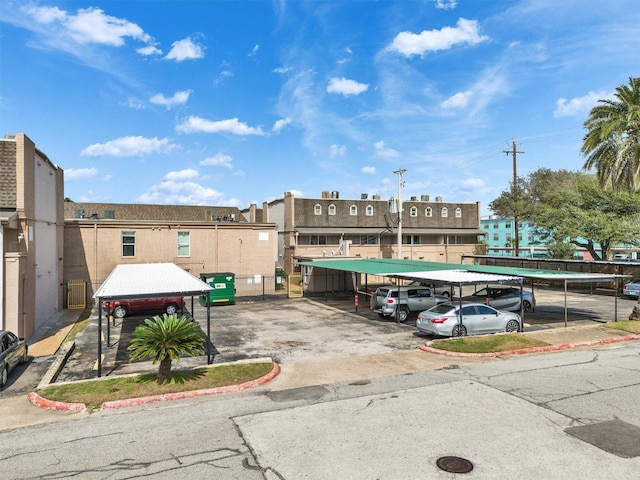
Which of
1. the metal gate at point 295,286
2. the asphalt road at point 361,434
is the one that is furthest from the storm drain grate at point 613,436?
the metal gate at point 295,286

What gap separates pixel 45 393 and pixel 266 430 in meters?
6.48

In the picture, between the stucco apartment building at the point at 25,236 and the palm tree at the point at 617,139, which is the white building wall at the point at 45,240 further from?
the palm tree at the point at 617,139

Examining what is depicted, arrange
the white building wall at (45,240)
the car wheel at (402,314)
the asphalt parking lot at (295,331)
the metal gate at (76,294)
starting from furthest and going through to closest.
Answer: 1. the metal gate at (76,294)
2. the car wheel at (402,314)
3. the white building wall at (45,240)
4. the asphalt parking lot at (295,331)

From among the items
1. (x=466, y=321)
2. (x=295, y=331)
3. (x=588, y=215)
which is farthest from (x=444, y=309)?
(x=588, y=215)

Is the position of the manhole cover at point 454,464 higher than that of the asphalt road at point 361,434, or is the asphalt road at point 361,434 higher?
the manhole cover at point 454,464

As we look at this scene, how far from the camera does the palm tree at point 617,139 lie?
23163 mm

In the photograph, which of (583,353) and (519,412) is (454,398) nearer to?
(519,412)

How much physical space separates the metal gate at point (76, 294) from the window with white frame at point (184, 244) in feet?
22.9

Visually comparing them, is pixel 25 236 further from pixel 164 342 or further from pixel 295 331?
pixel 295 331

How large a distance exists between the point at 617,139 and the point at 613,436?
21.3 metres

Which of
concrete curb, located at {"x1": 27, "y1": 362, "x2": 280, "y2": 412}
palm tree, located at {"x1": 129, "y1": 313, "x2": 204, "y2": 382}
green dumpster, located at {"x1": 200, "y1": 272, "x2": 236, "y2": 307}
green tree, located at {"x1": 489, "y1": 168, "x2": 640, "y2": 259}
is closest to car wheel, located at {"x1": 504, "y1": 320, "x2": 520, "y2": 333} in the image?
concrete curb, located at {"x1": 27, "y1": 362, "x2": 280, "y2": 412}

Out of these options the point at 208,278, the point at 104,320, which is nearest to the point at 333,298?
the point at 208,278

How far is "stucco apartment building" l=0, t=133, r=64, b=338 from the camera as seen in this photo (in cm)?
1797

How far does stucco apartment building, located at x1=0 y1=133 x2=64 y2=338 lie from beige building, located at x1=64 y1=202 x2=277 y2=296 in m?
5.57
